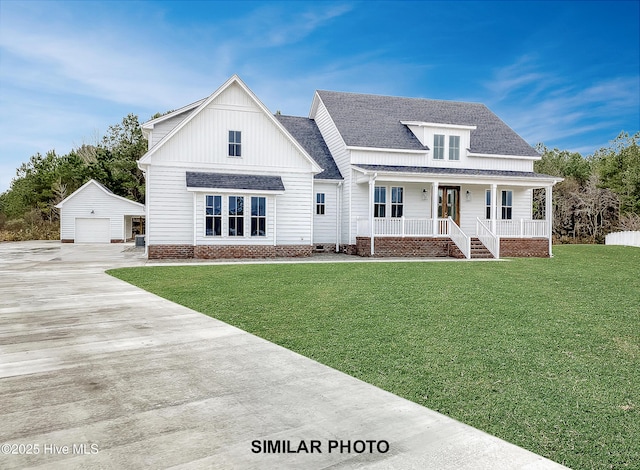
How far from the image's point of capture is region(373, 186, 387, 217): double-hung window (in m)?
22.7

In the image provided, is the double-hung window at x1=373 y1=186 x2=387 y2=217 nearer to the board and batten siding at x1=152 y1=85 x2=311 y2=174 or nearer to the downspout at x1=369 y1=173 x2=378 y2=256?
the downspout at x1=369 y1=173 x2=378 y2=256

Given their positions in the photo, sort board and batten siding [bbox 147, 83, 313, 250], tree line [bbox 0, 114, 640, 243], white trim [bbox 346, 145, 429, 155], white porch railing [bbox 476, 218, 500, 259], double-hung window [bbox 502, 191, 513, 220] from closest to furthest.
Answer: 1. board and batten siding [bbox 147, 83, 313, 250]
2. white porch railing [bbox 476, 218, 500, 259]
3. white trim [bbox 346, 145, 429, 155]
4. double-hung window [bbox 502, 191, 513, 220]
5. tree line [bbox 0, 114, 640, 243]

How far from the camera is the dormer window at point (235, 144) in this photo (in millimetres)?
20031

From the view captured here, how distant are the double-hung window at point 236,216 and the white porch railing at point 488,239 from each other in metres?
11.1

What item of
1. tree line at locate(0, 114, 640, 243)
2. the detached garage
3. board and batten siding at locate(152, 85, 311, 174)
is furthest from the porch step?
the detached garage

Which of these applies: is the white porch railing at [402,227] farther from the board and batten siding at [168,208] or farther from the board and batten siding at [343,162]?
the board and batten siding at [168,208]

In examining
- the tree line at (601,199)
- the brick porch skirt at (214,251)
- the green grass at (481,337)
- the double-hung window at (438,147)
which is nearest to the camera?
the green grass at (481,337)

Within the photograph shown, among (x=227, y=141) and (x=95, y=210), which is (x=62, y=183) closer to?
(x=95, y=210)

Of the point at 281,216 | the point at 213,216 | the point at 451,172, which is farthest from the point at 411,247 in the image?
the point at 213,216

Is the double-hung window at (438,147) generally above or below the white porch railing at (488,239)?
above

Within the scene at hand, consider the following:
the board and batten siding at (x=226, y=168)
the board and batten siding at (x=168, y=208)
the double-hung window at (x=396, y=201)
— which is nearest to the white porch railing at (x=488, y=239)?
the double-hung window at (x=396, y=201)

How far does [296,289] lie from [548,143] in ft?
173

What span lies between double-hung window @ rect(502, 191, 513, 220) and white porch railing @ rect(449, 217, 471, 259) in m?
4.91

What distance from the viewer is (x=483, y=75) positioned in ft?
126
